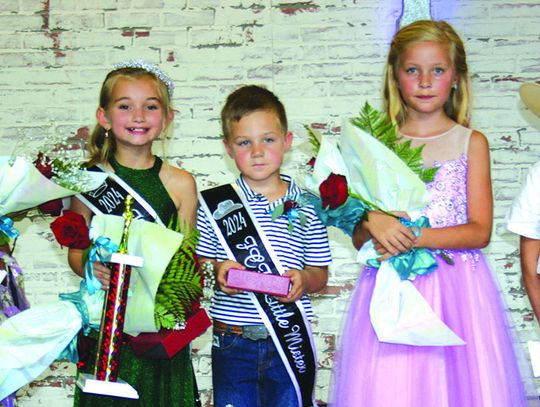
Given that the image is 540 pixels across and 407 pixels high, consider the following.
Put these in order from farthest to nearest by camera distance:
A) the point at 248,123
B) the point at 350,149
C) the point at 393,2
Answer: the point at 393,2 → the point at 248,123 → the point at 350,149

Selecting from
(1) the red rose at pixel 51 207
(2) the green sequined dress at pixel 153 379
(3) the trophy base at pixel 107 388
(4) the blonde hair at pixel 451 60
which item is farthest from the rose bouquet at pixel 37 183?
(4) the blonde hair at pixel 451 60

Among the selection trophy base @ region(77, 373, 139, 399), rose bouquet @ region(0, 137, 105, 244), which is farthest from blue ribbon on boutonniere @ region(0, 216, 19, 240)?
trophy base @ region(77, 373, 139, 399)

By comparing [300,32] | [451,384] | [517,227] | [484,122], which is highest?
[300,32]

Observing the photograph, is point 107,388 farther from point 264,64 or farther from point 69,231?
point 264,64

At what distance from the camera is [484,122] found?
3727 millimetres

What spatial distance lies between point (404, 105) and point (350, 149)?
1.27 ft

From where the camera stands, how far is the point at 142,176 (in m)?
2.61

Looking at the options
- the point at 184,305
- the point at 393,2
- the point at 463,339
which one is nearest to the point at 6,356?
the point at 184,305

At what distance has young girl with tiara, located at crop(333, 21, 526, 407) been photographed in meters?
2.28

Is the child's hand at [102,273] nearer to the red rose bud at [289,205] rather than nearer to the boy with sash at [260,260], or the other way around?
the boy with sash at [260,260]

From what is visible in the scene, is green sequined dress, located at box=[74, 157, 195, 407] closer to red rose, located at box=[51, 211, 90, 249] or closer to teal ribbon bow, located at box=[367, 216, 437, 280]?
red rose, located at box=[51, 211, 90, 249]

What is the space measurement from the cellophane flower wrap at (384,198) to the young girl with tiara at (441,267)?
0.04 meters

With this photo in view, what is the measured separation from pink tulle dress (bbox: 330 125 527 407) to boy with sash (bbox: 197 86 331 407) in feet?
0.44

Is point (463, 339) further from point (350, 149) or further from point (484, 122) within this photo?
point (484, 122)
